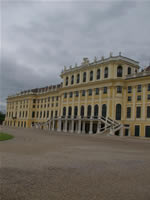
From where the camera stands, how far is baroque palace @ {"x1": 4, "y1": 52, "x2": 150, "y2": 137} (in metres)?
48.7

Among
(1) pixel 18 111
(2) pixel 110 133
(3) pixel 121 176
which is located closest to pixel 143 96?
(2) pixel 110 133

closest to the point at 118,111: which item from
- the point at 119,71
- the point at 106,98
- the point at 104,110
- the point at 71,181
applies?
the point at 104,110

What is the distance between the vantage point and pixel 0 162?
36.3 ft

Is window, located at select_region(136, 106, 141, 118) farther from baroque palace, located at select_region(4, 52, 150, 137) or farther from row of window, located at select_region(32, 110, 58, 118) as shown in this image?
row of window, located at select_region(32, 110, 58, 118)

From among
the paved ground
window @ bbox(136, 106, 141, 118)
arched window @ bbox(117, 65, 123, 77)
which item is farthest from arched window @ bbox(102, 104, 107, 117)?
the paved ground

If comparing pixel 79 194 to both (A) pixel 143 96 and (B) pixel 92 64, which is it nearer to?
(A) pixel 143 96

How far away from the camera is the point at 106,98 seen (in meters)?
54.5

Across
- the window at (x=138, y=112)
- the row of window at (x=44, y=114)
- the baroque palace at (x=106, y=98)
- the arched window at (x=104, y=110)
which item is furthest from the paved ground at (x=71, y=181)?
the row of window at (x=44, y=114)

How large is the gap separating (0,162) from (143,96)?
42.3m

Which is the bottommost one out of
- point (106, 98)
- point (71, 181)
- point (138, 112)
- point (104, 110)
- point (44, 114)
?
point (71, 181)

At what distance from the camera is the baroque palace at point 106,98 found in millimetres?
48688

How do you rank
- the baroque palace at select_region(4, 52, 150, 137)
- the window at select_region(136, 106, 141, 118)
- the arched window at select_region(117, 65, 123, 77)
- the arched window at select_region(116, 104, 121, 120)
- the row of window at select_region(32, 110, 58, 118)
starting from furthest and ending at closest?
1. the row of window at select_region(32, 110, 58, 118)
2. the arched window at select_region(117, 65, 123, 77)
3. the arched window at select_region(116, 104, 121, 120)
4. the window at select_region(136, 106, 141, 118)
5. the baroque palace at select_region(4, 52, 150, 137)

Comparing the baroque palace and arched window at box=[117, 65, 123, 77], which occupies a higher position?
arched window at box=[117, 65, 123, 77]

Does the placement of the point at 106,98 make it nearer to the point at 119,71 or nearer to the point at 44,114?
the point at 119,71
